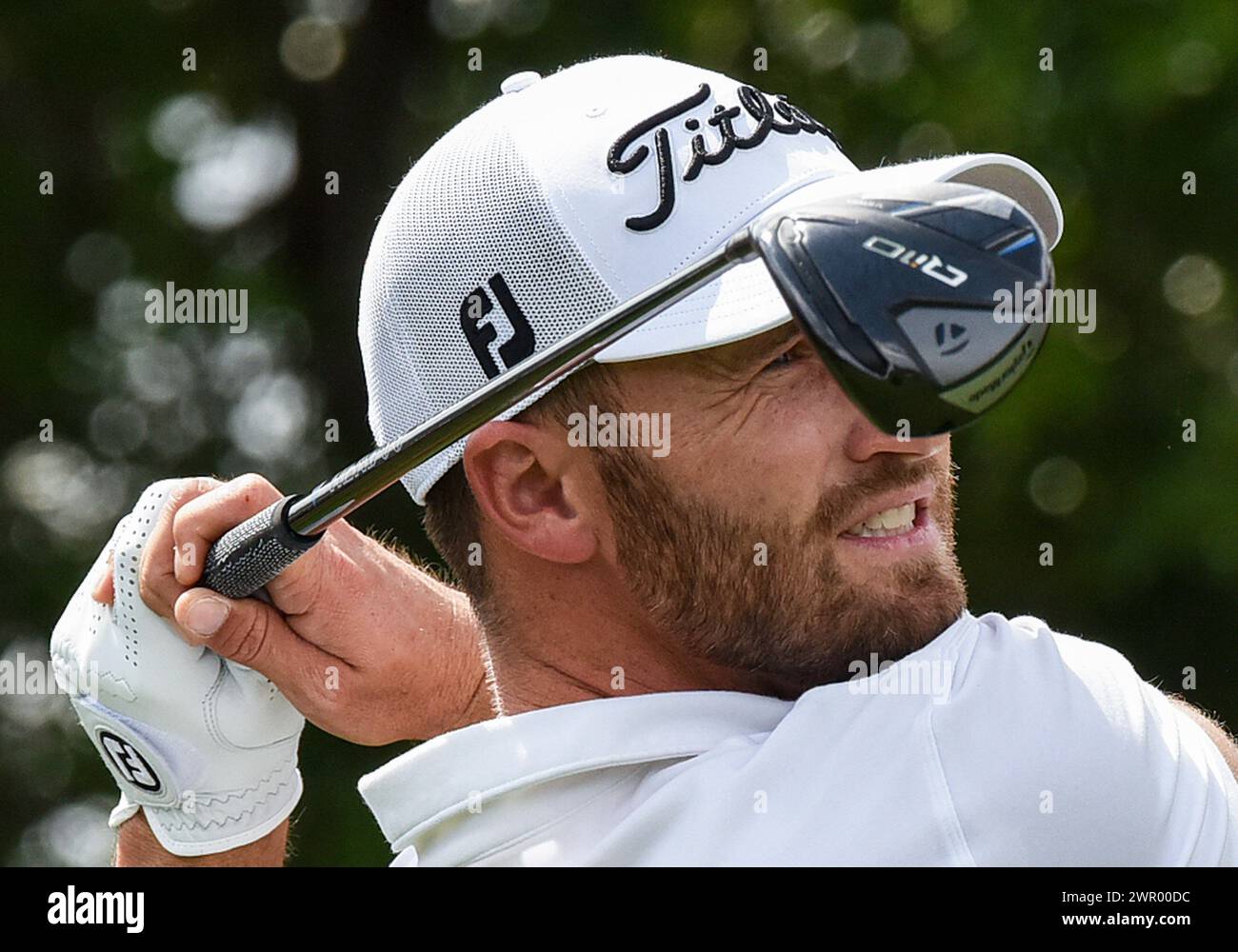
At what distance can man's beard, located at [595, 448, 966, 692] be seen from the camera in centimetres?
210

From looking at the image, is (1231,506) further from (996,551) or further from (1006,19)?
(1006,19)

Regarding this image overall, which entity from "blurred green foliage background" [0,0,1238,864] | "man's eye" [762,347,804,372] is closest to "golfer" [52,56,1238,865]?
"man's eye" [762,347,804,372]

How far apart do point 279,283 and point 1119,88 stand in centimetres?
276

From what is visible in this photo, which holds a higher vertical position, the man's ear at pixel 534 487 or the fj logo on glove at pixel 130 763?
the man's ear at pixel 534 487

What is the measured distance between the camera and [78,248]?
6.95 metres

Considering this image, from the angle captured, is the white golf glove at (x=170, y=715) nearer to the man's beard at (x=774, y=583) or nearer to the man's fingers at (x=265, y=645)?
the man's fingers at (x=265, y=645)

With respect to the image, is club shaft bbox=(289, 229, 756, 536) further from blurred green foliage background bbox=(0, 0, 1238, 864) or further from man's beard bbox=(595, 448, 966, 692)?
blurred green foliage background bbox=(0, 0, 1238, 864)

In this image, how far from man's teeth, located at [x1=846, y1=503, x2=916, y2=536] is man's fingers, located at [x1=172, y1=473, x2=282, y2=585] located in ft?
2.26

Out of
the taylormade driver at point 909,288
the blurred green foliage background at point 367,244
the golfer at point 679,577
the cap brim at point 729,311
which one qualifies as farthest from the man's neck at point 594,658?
the blurred green foliage background at point 367,244

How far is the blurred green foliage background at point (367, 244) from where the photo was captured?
618 cm

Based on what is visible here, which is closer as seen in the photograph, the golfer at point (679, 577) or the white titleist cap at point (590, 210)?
the golfer at point (679, 577)

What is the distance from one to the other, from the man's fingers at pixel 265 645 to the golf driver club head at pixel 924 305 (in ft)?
3.01

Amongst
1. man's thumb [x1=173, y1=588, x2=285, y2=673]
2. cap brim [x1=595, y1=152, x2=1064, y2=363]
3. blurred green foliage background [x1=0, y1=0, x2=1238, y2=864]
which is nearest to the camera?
cap brim [x1=595, y1=152, x2=1064, y2=363]

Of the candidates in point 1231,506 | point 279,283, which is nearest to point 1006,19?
→ point 1231,506
